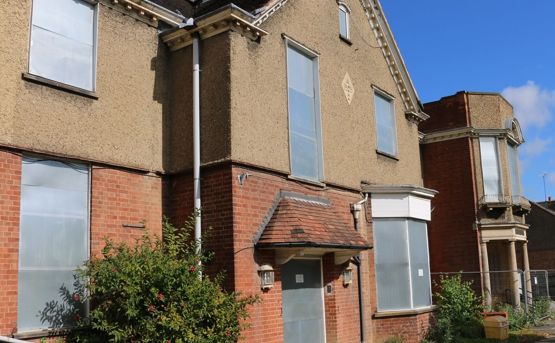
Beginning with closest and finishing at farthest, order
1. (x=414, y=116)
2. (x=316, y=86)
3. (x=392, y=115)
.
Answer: (x=316, y=86), (x=392, y=115), (x=414, y=116)

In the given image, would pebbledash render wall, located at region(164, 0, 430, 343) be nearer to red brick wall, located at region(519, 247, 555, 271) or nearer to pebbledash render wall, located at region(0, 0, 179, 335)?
pebbledash render wall, located at region(0, 0, 179, 335)

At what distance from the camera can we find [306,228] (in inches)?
422

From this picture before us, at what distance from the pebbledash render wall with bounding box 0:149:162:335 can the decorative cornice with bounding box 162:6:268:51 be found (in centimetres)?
264

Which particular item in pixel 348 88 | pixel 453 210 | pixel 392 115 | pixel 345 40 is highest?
pixel 345 40

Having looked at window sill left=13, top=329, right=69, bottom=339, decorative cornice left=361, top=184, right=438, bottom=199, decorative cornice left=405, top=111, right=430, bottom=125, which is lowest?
window sill left=13, top=329, right=69, bottom=339

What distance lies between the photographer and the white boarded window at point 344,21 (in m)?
14.5

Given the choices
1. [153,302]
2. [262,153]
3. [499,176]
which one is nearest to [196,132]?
[262,153]

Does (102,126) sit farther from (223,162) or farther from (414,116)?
(414,116)

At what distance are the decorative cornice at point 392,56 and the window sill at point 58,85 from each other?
8520 mm

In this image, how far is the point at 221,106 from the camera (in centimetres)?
1059

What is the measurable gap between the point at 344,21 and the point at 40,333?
32.8ft

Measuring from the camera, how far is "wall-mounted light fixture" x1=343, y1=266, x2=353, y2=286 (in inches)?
505

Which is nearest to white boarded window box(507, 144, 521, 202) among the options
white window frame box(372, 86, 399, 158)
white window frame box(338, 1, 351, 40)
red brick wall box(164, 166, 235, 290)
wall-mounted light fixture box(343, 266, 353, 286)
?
Answer: white window frame box(372, 86, 399, 158)

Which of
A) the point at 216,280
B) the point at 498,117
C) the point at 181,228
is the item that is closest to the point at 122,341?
the point at 216,280
